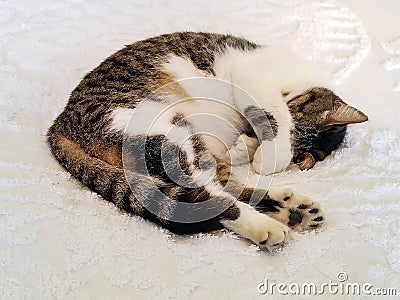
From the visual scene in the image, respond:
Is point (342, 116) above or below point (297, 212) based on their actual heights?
above

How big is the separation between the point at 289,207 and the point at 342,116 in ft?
1.07

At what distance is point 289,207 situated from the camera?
123 cm

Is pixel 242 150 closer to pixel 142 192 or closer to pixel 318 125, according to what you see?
pixel 318 125

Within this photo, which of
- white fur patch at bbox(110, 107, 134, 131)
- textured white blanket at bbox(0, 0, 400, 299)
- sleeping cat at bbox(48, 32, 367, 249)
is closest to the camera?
textured white blanket at bbox(0, 0, 400, 299)

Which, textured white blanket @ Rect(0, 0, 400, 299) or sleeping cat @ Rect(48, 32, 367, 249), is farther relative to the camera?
sleeping cat @ Rect(48, 32, 367, 249)

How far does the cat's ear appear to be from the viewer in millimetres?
1414

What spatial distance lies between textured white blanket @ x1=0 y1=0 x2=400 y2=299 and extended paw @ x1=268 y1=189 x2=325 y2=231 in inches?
1.1

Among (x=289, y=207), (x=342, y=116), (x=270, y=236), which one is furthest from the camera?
(x=342, y=116)

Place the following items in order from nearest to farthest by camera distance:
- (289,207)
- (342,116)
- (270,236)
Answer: (270,236), (289,207), (342,116)

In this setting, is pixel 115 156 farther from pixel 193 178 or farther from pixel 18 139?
pixel 18 139

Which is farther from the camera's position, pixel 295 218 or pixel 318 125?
pixel 318 125

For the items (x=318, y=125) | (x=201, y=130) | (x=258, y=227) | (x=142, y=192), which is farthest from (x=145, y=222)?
(x=318, y=125)

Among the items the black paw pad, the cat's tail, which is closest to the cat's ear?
the black paw pad

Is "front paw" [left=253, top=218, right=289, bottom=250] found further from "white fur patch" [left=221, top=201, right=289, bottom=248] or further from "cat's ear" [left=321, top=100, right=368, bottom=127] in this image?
"cat's ear" [left=321, top=100, right=368, bottom=127]
